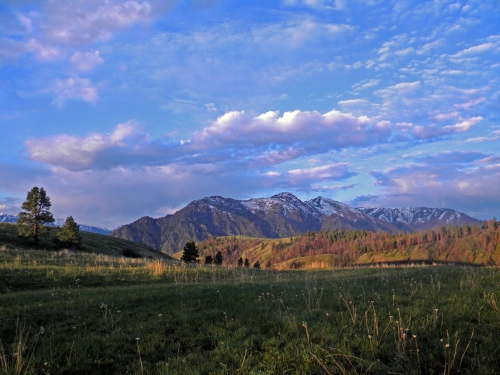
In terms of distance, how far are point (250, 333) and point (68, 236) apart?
177 ft

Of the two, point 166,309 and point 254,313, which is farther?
point 166,309

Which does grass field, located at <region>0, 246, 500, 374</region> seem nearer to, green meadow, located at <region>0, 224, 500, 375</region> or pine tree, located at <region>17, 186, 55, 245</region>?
green meadow, located at <region>0, 224, 500, 375</region>

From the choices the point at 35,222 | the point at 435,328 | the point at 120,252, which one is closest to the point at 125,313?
the point at 435,328

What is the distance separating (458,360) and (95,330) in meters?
8.12

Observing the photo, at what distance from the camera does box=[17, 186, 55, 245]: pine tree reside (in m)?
47.3

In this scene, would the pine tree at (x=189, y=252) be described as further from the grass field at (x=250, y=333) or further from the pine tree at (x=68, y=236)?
the grass field at (x=250, y=333)

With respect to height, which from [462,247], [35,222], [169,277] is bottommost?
[462,247]

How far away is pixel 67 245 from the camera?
52.6 metres

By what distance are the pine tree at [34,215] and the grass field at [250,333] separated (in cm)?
4319

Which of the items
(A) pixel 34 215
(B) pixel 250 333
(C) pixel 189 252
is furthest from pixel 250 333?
(C) pixel 189 252

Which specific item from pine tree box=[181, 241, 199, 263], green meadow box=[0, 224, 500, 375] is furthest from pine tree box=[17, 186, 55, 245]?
green meadow box=[0, 224, 500, 375]

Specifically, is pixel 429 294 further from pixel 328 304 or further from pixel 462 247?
pixel 462 247

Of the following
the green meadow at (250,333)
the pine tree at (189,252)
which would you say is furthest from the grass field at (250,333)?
the pine tree at (189,252)

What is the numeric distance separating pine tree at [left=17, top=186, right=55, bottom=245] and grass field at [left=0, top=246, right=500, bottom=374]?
1701 inches
